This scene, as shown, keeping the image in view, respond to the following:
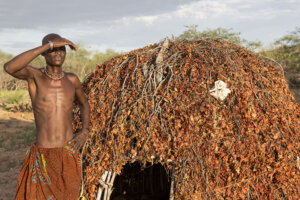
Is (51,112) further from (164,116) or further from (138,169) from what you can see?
(138,169)

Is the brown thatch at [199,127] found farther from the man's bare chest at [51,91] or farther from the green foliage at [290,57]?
the green foliage at [290,57]

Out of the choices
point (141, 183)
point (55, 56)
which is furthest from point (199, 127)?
point (141, 183)

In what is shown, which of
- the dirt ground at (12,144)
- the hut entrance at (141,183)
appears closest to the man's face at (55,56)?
Answer: the hut entrance at (141,183)

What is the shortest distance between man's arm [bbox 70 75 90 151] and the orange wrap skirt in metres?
0.19

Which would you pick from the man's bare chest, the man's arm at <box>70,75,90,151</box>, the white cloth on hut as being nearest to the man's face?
the man's bare chest

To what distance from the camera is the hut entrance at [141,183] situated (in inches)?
262

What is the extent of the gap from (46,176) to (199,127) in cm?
189

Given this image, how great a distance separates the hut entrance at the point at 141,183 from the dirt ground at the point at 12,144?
8.46 feet

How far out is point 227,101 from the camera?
369cm

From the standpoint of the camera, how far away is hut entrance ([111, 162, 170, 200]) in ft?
21.9

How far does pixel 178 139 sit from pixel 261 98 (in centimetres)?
132

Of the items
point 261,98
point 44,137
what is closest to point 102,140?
point 44,137

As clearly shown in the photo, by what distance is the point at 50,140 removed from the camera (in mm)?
3324

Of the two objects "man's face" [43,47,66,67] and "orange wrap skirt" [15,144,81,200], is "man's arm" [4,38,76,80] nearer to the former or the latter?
"man's face" [43,47,66,67]
